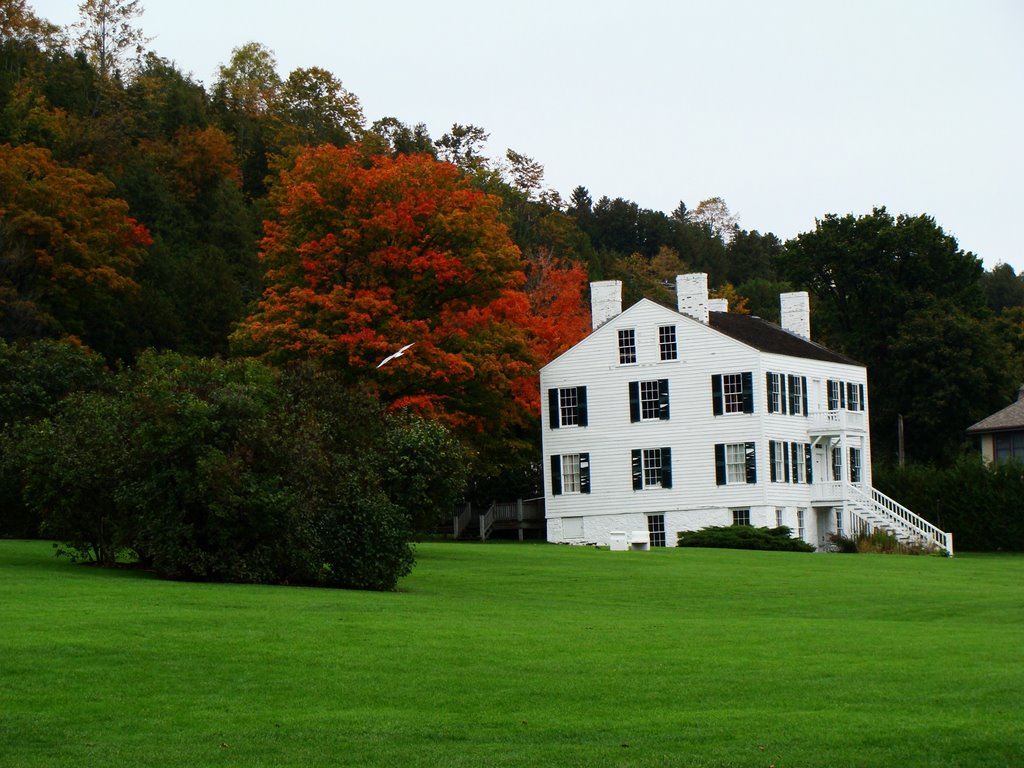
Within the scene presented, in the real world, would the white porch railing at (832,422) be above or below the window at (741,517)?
above

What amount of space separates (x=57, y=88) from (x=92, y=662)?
82110 mm

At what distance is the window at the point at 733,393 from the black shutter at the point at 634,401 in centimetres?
319

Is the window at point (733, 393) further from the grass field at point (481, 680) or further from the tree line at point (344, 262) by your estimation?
the grass field at point (481, 680)

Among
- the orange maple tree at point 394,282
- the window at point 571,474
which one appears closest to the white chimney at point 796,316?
the window at point 571,474

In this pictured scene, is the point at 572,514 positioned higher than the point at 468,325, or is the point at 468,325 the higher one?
the point at 468,325

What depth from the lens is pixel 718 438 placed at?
206ft

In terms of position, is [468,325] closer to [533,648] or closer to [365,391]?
[365,391]

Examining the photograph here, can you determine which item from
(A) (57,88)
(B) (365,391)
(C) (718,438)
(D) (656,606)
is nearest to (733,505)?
Answer: (C) (718,438)

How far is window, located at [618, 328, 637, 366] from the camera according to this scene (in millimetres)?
64188

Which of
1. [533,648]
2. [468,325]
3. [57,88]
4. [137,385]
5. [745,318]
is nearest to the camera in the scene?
[533,648]

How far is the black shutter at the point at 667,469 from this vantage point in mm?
63719

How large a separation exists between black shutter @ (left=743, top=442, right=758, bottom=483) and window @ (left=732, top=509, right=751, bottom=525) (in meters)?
1.26

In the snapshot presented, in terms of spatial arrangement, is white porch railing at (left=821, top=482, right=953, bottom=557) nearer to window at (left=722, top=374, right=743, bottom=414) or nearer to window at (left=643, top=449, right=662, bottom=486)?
window at (left=722, top=374, right=743, bottom=414)

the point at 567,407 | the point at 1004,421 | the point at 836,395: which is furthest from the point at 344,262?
the point at 1004,421
